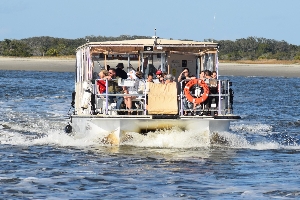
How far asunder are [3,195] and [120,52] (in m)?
8.29

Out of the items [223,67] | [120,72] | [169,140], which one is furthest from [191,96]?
[223,67]

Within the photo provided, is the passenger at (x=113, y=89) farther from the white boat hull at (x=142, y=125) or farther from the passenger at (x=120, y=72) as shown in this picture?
the passenger at (x=120, y=72)

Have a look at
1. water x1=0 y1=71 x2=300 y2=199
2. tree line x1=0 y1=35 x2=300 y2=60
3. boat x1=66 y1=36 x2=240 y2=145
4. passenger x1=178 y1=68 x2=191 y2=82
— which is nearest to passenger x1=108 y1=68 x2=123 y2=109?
boat x1=66 y1=36 x2=240 y2=145

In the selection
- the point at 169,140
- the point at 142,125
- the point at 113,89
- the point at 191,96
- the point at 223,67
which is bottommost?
the point at 169,140

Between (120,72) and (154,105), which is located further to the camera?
(120,72)

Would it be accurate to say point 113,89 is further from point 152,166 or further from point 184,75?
point 152,166

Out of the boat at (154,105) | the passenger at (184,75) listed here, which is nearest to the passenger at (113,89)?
the boat at (154,105)

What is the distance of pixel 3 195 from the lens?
12.7 metres

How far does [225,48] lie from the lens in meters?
95.4

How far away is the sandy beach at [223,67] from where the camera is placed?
234ft

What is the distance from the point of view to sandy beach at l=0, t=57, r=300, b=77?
7144cm

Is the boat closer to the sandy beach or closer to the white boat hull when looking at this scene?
the white boat hull

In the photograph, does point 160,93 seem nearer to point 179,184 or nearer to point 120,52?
point 120,52

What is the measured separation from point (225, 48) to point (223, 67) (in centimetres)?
2205
